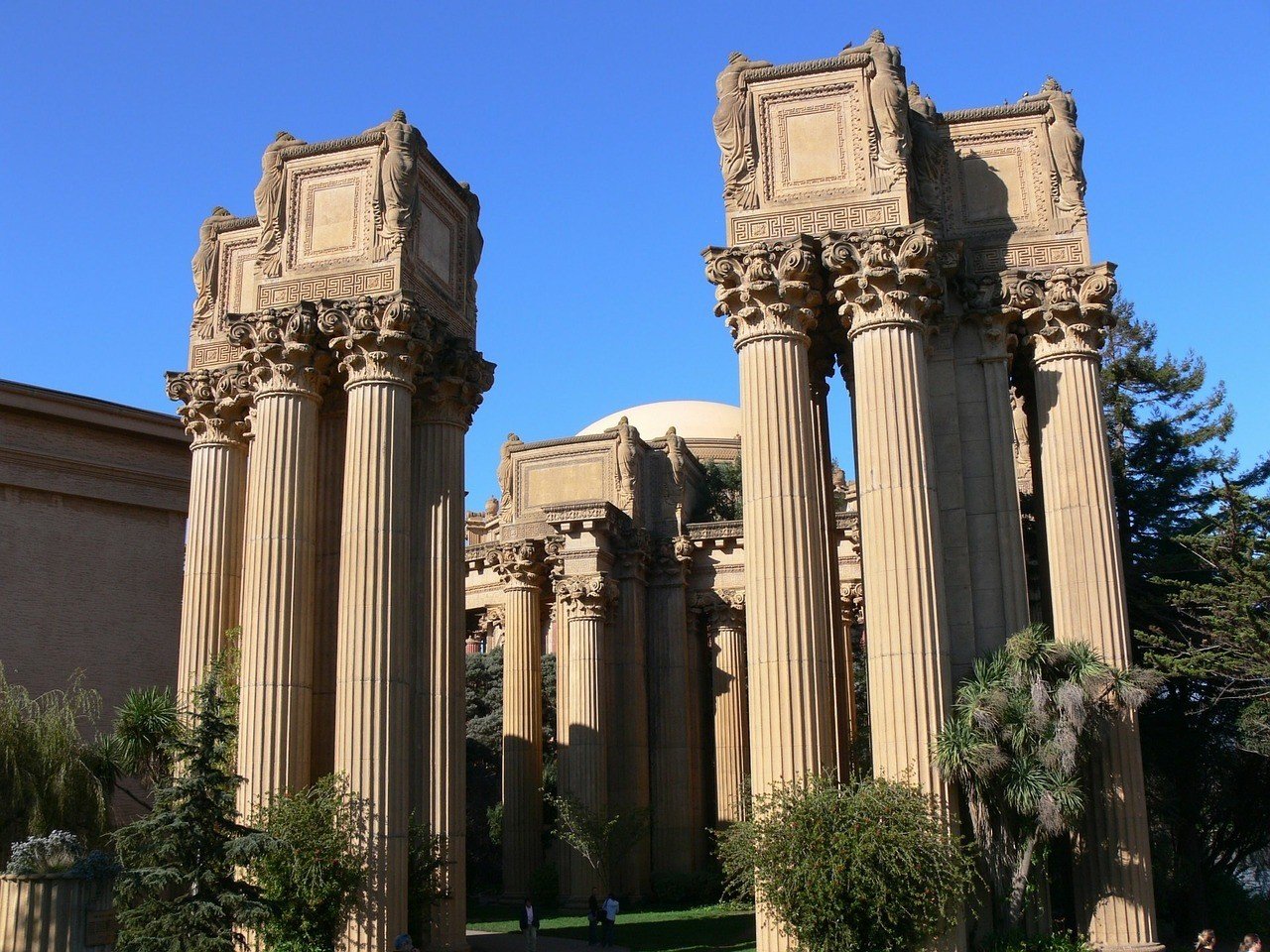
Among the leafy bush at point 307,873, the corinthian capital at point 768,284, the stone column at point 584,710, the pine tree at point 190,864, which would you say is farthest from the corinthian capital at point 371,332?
the stone column at point 584,710

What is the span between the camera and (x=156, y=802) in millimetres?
20125

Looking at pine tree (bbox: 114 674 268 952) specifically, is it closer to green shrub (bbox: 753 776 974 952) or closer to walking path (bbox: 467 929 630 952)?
green shrub (bbox: 753 776 974 952)

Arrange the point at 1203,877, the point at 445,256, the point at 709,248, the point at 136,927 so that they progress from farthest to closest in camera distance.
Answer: the point at 1203,877, the point at 445,256, the point at 709,248, the point at 136,927

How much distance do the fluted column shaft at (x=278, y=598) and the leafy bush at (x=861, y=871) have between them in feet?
28.5

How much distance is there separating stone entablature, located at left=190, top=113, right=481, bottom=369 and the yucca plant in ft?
40.9

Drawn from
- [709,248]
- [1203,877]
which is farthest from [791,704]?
[1203,877]

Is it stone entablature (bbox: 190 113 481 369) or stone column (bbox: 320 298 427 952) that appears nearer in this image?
stone column (bbox: 320 298 427 952)

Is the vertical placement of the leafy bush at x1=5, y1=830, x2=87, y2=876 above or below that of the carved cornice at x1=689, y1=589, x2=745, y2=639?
below

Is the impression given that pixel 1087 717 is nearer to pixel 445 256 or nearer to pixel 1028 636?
pixel 1028 636

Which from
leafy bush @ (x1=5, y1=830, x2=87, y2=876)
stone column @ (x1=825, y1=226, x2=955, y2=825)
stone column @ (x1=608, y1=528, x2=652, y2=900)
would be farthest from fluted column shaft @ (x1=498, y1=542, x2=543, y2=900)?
stone column @ (x1=825, y1=226, x2=955, y2=825)

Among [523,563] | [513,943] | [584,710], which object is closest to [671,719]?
[584,710]

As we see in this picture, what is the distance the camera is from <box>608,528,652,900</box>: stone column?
129 feet

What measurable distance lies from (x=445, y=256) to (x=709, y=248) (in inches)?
295

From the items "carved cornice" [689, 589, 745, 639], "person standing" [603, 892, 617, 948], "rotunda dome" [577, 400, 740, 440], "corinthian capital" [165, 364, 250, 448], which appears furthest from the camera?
"rotunda dome" [577, 400, 740, 440]
